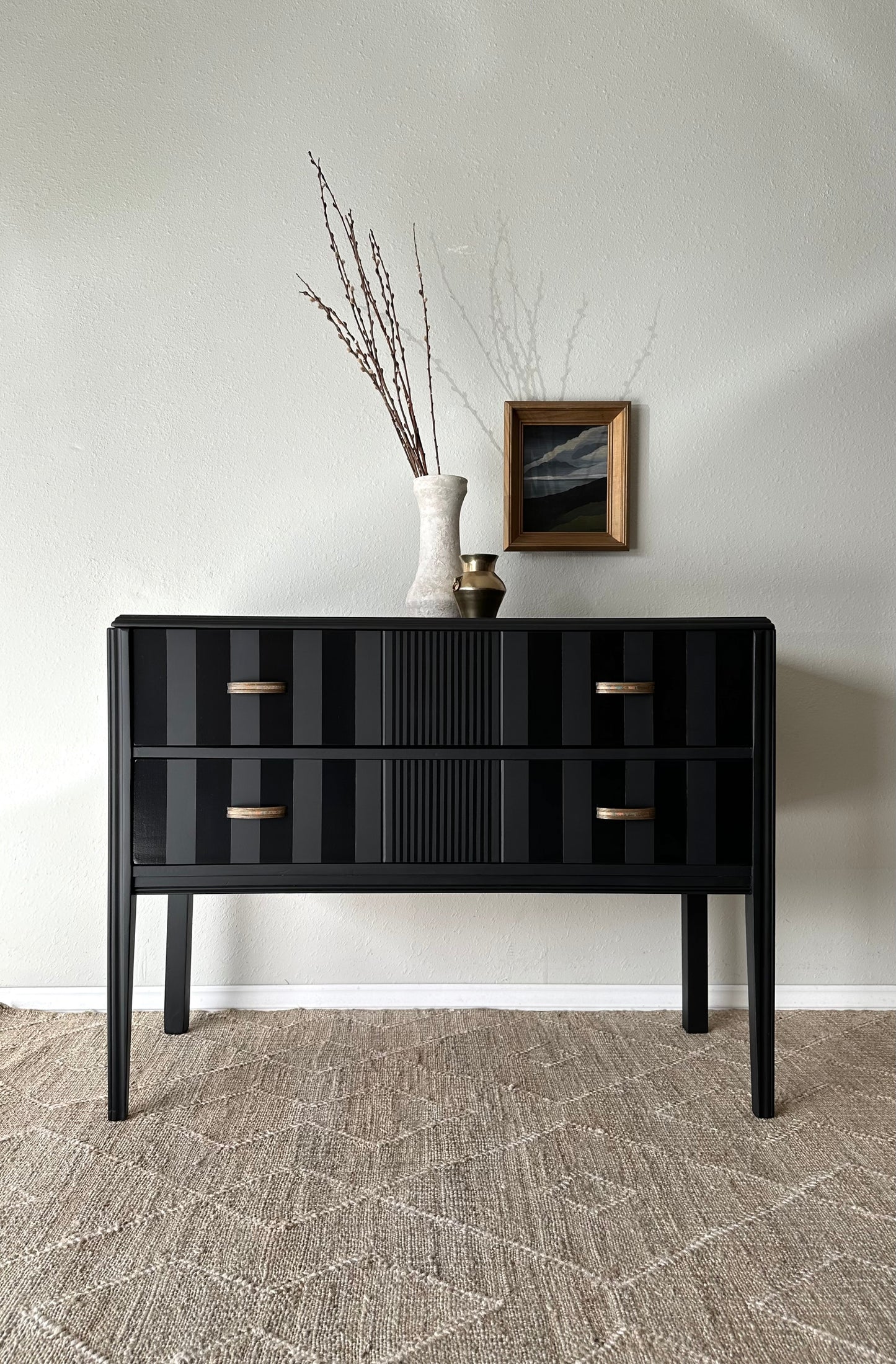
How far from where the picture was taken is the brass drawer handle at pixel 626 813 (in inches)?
61.5

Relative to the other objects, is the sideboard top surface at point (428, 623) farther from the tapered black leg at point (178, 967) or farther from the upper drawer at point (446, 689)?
the tapered black leg at point (178, 967)

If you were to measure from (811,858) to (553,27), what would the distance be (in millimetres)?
1939

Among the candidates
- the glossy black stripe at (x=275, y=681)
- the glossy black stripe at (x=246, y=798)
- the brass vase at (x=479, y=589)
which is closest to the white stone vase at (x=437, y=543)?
the brass vase at (x=479, y=589)

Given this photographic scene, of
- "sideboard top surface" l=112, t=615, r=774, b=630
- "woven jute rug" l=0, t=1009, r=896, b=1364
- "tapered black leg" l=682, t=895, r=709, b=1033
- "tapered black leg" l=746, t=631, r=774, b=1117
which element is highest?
→ "sideboard top surface" l=112, t=615, r=774, b=630

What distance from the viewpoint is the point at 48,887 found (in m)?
2.04

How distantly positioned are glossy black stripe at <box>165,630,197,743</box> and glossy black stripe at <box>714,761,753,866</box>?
3.01ft

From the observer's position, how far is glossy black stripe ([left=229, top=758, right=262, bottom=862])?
1554mm

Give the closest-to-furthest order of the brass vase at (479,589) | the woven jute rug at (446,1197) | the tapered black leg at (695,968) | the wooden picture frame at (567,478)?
the woven jute rug at (446,1197) → the brass vase at (479,589) → the tapered black leg at (695,968) → the wooden picture frame at (567,478)

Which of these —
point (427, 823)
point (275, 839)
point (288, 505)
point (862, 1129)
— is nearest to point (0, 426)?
point (288, 505)

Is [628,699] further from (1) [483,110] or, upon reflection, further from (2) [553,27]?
(2) [553,27]

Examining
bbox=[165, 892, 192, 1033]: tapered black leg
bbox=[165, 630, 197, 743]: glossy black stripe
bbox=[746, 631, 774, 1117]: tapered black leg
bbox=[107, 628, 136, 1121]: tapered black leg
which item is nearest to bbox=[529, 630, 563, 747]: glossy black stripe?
bbox=[746, 631, 774, 1117]: tapered black leg

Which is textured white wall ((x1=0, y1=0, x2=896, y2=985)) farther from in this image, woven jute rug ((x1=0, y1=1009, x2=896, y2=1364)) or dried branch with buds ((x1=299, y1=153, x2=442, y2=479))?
woven jute rug ((x1=0, y1=1009, x2=896, y2=1364))

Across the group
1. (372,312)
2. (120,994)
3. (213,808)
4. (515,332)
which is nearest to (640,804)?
(213,808)

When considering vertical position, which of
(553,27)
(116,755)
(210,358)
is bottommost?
(116,755)
